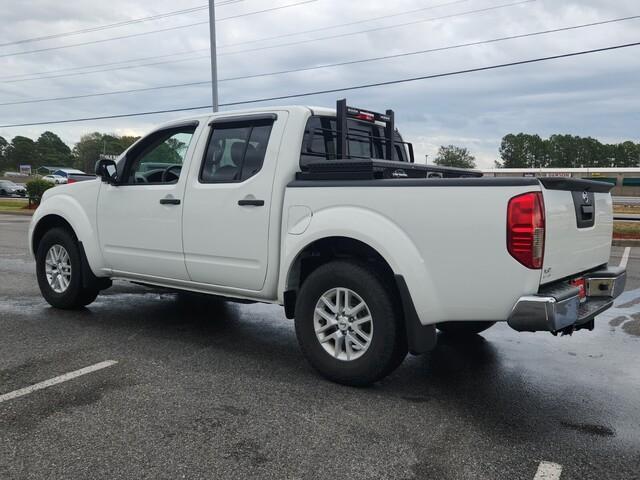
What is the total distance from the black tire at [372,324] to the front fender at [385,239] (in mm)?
199

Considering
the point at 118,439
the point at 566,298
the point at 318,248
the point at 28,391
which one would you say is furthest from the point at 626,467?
the point at 28,391

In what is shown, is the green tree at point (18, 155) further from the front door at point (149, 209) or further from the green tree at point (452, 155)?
the front door at point (149, 209)

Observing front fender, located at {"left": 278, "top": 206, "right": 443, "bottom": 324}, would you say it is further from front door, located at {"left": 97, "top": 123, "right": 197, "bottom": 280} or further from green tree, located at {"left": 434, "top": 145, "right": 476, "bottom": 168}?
green tree, located at {"left": 434, "top": 145, "right": 476, "bottom": 168}

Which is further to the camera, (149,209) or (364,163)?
(149,209)

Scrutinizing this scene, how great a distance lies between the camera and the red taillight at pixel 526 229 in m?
3.35

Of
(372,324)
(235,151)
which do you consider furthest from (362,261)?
(235,151)

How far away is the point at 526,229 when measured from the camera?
3357 millimetres

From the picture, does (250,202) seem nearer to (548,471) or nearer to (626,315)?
(548,471)

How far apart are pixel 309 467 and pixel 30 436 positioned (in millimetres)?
1545

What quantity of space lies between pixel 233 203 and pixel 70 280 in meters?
2.52

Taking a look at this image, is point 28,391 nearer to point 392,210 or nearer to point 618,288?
point 392,210

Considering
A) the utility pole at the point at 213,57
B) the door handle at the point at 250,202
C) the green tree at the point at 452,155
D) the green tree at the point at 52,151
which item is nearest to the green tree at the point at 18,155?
the green tree at the point at 52,151

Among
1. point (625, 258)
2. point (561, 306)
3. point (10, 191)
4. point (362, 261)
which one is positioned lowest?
point (10, 191)

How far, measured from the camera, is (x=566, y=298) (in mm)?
3496
